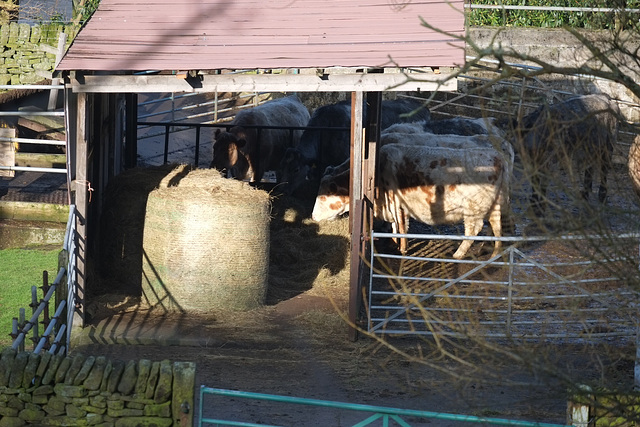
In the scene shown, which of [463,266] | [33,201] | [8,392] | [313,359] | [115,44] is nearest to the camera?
[8,392]

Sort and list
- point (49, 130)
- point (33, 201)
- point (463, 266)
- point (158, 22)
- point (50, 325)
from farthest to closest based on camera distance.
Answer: point (49, 130), point (33, 201), point (463, 266), point (158, 22), point (50, 325)

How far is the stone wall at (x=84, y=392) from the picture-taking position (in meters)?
5.94

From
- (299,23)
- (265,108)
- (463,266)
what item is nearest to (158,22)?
(299,23)

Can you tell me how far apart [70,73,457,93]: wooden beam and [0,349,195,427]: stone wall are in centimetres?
330

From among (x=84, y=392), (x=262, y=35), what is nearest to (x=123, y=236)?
(x=262, y=35)

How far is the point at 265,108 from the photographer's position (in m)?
16.2

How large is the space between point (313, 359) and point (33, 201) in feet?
20.6

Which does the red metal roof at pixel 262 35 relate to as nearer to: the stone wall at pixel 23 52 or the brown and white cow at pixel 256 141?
the brown and white cow at pixel 256 141

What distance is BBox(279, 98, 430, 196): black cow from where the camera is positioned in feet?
46.2

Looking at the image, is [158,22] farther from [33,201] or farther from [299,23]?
[33,201]

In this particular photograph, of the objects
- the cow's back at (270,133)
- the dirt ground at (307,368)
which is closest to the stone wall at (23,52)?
the cow's back at (270,133)

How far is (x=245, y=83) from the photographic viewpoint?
8.55 m

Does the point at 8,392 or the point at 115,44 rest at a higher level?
the point at 115,44

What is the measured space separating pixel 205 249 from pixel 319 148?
221 inches
